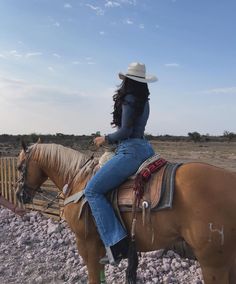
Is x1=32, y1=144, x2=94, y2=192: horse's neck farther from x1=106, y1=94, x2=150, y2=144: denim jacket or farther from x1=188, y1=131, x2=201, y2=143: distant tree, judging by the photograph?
x1=188, y1=131, x2=201, y2=143: distant tree

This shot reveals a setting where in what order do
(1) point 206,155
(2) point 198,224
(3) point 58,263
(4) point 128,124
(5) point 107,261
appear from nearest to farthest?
(2) point 198,224, (4) point 128,124, (5) point 107,261, (3) point 58,263, (1) point 206,155

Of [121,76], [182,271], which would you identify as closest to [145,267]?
[182,271]

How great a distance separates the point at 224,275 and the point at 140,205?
991 mm

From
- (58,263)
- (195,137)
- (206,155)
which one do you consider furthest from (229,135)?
(58,263)

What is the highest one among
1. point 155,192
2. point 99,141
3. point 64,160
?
point 99,141

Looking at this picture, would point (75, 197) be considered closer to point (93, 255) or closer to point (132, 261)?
point (93, 255)

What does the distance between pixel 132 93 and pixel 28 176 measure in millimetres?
1842

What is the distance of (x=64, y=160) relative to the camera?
4766 mm

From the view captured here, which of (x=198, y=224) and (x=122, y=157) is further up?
(x=122, y=157)

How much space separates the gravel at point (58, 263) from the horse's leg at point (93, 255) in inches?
47.6

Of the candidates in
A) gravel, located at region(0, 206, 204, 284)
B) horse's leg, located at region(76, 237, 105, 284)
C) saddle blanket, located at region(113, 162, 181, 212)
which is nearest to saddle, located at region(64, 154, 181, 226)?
saddle blanket, located at region(113, 162, 181, 212)

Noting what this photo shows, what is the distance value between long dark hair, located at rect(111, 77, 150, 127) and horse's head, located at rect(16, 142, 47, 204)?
138 cm

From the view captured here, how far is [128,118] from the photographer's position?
3979 millimetres

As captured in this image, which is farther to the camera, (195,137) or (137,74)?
(195,137)
